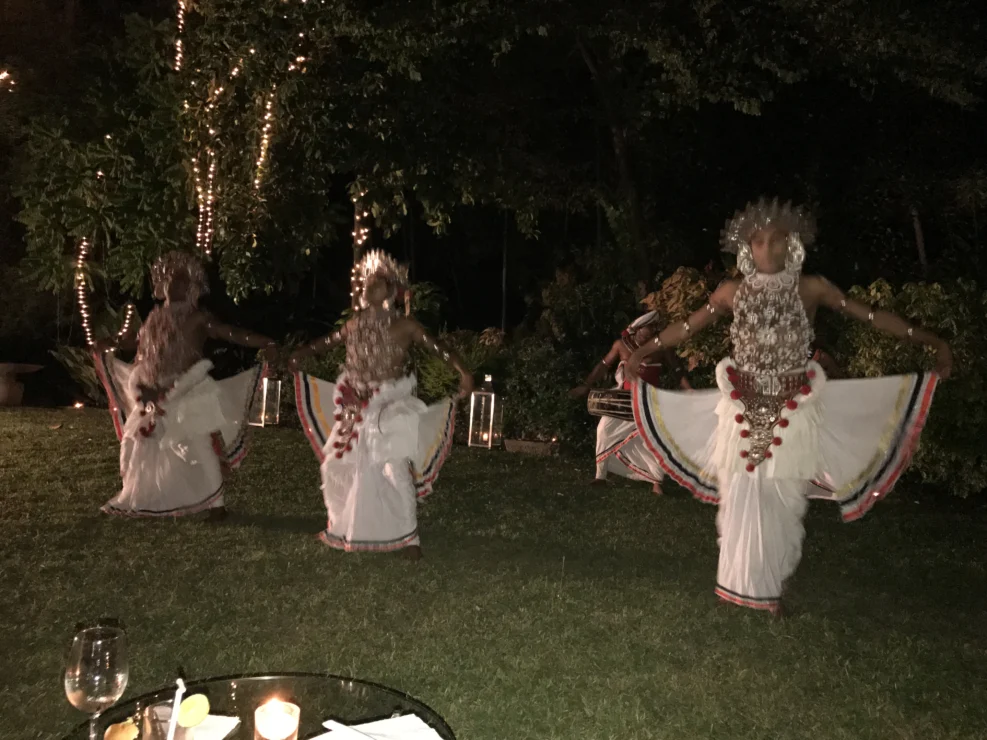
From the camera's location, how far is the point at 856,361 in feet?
29.1

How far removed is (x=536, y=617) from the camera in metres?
4.64

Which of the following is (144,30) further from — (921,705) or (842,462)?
(921,705)

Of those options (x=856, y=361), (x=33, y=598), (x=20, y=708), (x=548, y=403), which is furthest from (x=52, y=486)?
(x=856, y=361)

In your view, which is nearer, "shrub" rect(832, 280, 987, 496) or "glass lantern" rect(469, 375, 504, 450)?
"shrub" rect(832, 280, 987, 496)

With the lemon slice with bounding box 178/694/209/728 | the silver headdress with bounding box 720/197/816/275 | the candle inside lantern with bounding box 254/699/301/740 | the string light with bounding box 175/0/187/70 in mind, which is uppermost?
the string light with bounding box 175/0/187/70

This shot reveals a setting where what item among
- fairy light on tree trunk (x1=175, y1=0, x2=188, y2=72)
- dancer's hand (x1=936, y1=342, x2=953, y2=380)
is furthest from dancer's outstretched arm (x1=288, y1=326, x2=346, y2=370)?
fairy light on tree trunk (x1=175, y1=0, x2=188, y2=72)

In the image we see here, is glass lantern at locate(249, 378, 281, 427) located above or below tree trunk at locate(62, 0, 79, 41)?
below

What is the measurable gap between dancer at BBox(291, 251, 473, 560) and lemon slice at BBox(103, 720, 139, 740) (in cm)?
349

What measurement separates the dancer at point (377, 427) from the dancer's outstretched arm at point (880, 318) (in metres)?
2.13

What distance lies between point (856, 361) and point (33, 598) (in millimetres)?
7387

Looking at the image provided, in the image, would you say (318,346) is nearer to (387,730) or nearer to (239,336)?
(239,336)

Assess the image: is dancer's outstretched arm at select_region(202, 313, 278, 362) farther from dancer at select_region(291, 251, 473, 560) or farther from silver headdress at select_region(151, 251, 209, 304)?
dancer at select_region(291, 251, 473, 560)

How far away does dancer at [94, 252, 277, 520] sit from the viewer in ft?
21.0

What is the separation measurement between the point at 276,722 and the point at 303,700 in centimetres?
37
